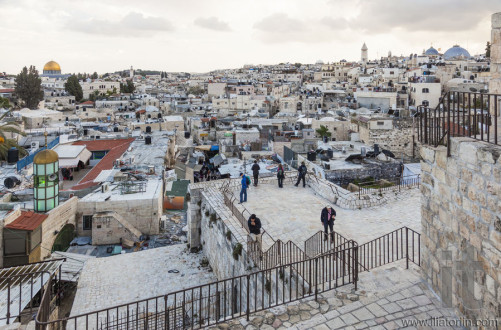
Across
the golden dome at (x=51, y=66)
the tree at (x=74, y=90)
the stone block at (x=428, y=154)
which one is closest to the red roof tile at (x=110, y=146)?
the stone block at (x=428, y=154)

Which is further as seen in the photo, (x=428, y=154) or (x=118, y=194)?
(x=118, y=194)

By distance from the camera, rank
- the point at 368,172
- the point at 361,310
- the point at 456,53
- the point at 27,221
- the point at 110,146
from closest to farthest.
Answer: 1. the point at 361,310
2. the point at 27,221
3. the point at 368,172
4. the point at 110,146
5. the point at 456,53

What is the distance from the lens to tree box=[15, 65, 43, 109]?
A: 5934 cm

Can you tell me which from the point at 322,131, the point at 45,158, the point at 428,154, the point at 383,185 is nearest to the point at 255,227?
the point at 428,154

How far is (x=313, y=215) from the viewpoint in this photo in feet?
39.0

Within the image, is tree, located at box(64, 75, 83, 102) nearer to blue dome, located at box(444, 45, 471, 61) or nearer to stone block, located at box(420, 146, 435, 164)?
stone block, located at box(420, 146, 435, 164)

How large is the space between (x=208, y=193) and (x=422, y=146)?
29.1ft

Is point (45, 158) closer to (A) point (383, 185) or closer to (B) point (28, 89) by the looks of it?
(A) point (383, 185)

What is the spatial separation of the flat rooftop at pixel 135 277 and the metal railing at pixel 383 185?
649cm

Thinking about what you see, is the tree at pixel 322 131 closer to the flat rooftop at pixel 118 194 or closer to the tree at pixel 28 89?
the flat rooftop at pixel 118 194

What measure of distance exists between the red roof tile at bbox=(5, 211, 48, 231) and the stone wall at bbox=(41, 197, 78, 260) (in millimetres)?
319

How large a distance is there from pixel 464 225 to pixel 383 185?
40.5ft

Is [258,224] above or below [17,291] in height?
above

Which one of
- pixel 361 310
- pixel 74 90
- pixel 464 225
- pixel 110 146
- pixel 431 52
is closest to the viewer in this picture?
pixel 464 225
